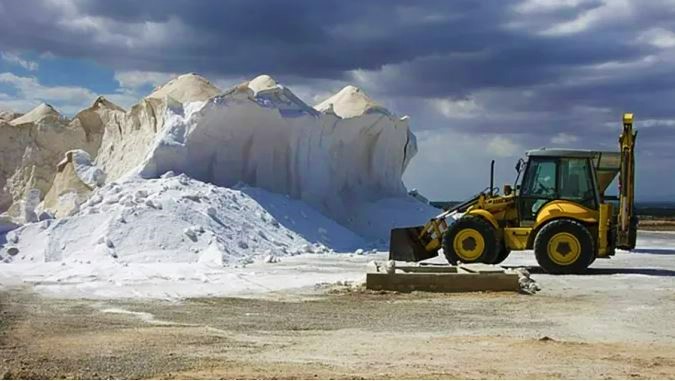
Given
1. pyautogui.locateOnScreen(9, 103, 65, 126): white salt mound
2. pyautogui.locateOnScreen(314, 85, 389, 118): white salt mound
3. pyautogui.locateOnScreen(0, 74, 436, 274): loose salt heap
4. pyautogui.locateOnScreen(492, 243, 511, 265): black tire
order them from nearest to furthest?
pyautogui.locateOnScreen(492, 243, 511, 265): black tire
pyautogui.locateOnScreen(0, 74, 436, 274): loose salt heap
pyautogui.locateOnScreen(314, 85, 389, 118): white salt mound
pyautogui.locateOnScreen(9, 103, 65, 126): white salt mound

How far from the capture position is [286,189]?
2689 cm

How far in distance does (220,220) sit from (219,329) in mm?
11193

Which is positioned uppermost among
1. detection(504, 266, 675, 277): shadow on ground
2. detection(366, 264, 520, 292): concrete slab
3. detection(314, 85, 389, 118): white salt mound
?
detection(314, 85, 389, 118): white salt mound

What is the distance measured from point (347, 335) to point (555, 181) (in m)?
8.71

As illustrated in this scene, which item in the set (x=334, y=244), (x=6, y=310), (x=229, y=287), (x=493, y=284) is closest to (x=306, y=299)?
(x=229, y=287)

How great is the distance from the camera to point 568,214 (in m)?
16.8

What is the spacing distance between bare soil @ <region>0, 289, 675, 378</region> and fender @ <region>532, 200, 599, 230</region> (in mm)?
3232

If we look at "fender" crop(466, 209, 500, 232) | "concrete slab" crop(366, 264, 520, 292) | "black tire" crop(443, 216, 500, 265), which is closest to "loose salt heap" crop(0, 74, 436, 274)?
"black tire" crop(443, 216, 500, 265)

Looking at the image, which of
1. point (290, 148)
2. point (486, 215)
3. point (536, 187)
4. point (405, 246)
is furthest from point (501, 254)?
point (290, 148)

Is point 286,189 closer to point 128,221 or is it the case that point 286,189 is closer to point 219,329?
point 128,221

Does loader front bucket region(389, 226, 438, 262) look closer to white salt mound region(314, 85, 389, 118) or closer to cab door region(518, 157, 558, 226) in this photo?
cab door region(518, 157, 558, 226)

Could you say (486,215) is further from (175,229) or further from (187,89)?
(187,89)

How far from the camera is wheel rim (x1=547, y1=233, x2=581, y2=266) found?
54.7 ft

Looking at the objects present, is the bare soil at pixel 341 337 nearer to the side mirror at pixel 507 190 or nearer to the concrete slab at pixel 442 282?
the concrete slab at pixel 442 282
